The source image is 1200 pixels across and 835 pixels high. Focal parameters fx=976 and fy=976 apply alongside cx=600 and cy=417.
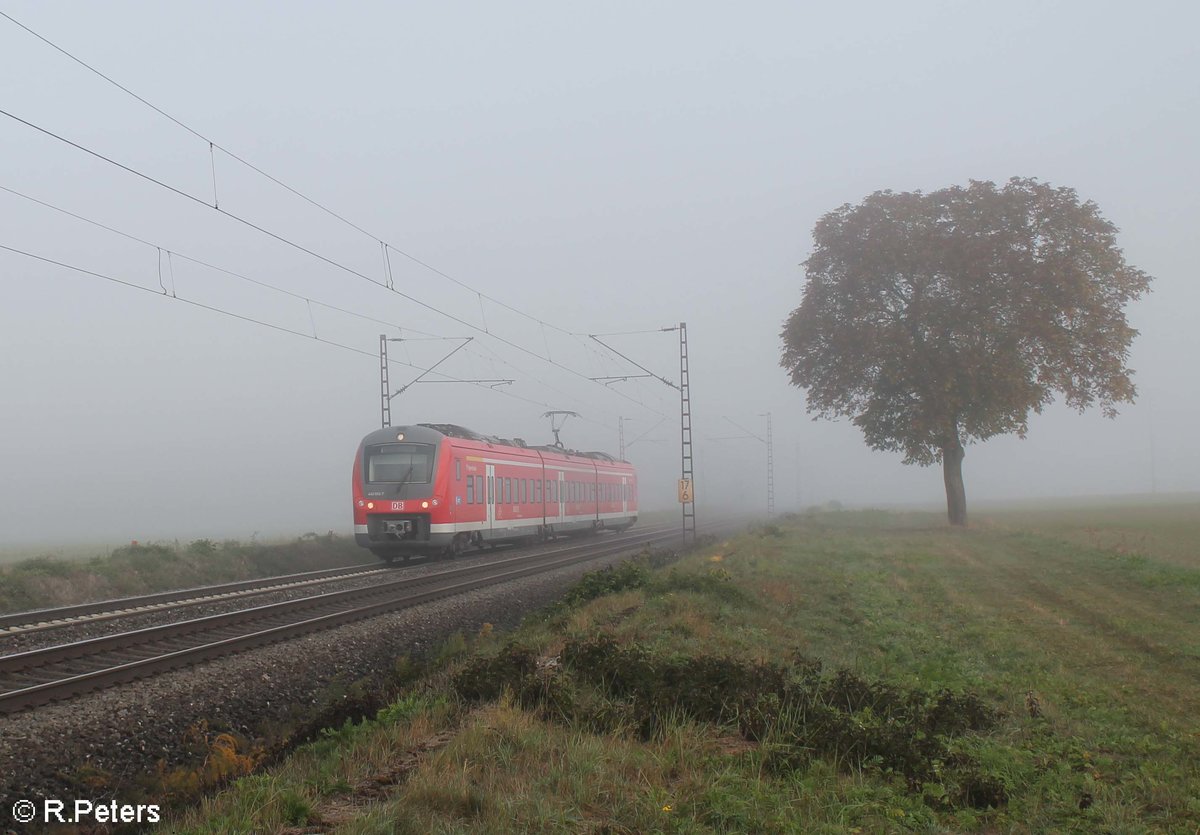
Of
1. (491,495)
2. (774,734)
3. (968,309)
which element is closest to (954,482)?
(968,309)

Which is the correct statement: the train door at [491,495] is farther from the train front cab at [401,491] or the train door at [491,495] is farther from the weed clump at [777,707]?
the weed clump at [777,707]

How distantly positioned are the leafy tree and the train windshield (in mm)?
15925

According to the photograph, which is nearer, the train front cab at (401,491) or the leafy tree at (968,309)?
the train front cab at (401,491)

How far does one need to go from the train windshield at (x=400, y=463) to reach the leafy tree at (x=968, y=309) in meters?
15.9

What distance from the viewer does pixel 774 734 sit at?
22.6ft

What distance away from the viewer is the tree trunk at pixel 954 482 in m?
35.5

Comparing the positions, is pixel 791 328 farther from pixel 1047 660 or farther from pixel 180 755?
pixel 180 755

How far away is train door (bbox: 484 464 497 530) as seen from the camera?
2812 centimetres

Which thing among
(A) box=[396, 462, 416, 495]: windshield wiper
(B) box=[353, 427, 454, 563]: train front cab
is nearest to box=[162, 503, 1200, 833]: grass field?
(B) box=[353, 427, 454, 563]: train front cab

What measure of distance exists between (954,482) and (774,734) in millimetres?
31075

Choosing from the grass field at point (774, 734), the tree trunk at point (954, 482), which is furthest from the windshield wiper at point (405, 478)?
the tree trunk at point (954, 482)

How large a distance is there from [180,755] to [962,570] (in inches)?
651

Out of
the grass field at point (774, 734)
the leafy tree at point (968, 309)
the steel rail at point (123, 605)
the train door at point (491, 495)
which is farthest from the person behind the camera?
the leafy tree at point (968, 309)

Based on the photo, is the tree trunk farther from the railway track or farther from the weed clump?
the weed clump
